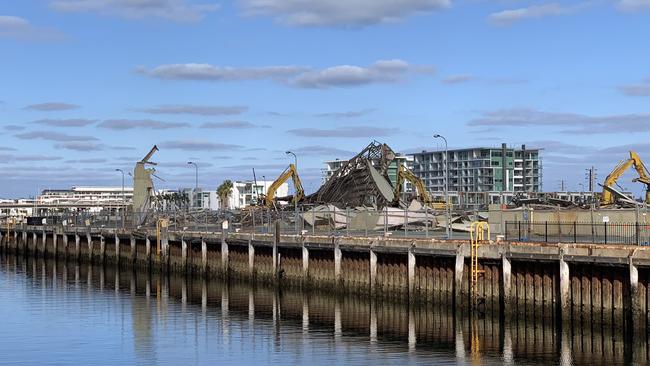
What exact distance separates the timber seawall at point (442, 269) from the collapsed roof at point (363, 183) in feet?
64.4

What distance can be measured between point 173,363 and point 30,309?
24399 millimetres

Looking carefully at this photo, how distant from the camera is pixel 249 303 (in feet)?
198

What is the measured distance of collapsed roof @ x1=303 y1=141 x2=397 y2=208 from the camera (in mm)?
95438

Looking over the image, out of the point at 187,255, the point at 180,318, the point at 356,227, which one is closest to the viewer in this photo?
the point at 180,318

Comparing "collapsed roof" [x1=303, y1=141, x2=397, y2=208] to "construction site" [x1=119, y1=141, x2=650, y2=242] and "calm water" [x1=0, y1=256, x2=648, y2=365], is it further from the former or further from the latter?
"calm water" [x1=0, y1=256, x2=648, y2=365]

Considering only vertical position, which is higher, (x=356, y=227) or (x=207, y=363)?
(x=356, y=227)

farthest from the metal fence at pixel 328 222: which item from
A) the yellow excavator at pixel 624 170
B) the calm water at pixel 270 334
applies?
the yellow excavator at pixel 624 170

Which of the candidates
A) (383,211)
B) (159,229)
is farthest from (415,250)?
(159,229)

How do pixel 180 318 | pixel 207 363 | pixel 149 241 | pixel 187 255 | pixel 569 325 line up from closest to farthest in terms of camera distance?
1. pixel 207 363
2. pixel 569 325
3. pixel 180 318
4. pixel 187 255
5. pixel 149 241

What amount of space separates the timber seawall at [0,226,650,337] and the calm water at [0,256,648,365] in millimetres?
839

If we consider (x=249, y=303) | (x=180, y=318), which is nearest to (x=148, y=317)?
(x=180, y=318)

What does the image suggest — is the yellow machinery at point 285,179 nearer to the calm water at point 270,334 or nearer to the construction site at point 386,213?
the construction site at point 386,213

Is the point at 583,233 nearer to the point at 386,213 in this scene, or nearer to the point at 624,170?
the point at 386,213

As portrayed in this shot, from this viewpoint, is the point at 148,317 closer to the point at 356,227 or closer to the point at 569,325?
the point at 356,227
